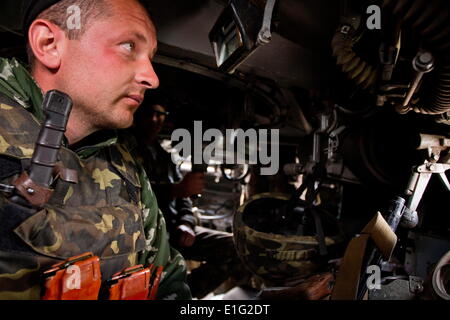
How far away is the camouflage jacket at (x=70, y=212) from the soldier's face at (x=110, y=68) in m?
0.14

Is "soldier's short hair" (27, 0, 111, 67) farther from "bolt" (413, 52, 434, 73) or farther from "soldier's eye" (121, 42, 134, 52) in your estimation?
"bolt" (413, 52, 434, 73)

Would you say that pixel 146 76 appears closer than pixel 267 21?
No

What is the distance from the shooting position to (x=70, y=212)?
0.91 meters

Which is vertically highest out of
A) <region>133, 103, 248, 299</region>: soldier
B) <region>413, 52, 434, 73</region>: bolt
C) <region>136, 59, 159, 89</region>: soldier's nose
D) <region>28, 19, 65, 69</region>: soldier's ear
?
<region>28, 19, 65, 69</region>: soldier's ear

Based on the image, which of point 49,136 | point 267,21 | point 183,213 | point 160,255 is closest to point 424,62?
point 267,21

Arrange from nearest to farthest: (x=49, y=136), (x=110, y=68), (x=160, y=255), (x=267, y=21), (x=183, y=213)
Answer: (x=49, y=136), (x=267, y=21), (x=110, y=68), (x=160, y=255), (x=183, y=213)

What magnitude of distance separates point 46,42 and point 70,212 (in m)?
0.60

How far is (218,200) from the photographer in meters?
5.84

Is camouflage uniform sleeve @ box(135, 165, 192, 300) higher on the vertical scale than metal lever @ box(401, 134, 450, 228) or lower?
lower

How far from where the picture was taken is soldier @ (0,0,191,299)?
31.1 inches

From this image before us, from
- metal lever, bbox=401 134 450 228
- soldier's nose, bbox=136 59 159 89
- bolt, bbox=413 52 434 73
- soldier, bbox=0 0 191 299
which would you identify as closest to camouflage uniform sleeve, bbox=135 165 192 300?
soldier, bbox=0 0 191 299

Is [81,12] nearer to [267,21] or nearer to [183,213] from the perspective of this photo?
[267,21]

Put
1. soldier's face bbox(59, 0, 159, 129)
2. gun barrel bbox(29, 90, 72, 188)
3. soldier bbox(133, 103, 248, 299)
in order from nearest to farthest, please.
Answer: gun barrel bbox(29, 90, 72, 188) → soldier's face bbox(59, 0, 159, 129) → soldier bbox(133, 103, 248, 299)

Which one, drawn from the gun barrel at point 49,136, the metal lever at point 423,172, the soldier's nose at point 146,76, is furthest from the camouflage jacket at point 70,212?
the metal lever at point 423,172
